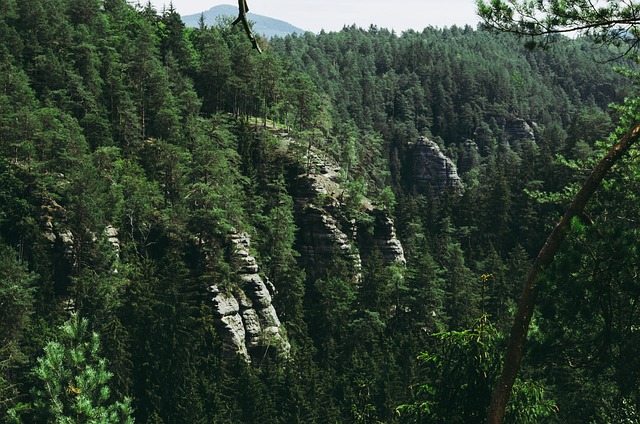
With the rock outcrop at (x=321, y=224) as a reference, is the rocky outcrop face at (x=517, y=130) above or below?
above

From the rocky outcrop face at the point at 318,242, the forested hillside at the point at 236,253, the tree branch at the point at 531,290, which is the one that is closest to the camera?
the tree branch at the point at 531,290

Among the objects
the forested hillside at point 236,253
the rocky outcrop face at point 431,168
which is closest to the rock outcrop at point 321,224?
the forested hillside at point 236,253

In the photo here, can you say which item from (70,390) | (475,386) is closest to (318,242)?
(70,390)

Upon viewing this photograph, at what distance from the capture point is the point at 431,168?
142 meters

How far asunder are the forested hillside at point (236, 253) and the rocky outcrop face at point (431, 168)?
109 ft

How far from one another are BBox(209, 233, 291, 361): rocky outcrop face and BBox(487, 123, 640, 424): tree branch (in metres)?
46.1

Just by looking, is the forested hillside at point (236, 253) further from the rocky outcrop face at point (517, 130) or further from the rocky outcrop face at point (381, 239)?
the rocky outcrop face at point (517, 130)

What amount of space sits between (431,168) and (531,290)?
134 m

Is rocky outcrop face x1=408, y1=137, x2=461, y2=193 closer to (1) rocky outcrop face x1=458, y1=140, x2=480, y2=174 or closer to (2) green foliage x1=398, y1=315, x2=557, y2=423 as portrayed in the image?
(1) rocky outcrop face x1=458, y1=140, x2=480, y2=174

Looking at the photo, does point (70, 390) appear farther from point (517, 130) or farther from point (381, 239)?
point (517, 130)

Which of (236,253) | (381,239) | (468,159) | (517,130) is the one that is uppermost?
(517,130)

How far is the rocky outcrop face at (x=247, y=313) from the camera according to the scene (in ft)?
181

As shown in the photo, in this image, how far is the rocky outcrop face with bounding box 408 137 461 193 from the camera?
456ft

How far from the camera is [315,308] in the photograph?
67375 millimetres
